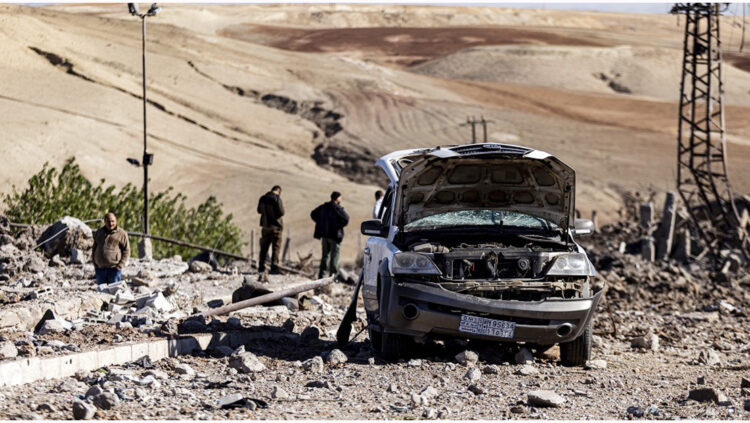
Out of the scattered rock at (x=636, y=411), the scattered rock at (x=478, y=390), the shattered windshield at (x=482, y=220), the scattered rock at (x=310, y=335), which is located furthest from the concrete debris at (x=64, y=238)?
the scattered rock at (x=636, y=411)

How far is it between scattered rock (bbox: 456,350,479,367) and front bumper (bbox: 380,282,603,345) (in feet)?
1.30

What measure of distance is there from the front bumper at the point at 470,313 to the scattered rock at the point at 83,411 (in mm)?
3925

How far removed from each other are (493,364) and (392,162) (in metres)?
2.45

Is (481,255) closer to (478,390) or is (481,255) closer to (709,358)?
(478,390)

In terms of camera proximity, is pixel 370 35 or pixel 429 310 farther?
pixel 370 35

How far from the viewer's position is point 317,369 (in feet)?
37.6

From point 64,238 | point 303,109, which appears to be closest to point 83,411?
point 64,238

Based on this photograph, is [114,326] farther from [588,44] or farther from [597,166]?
[588,44]

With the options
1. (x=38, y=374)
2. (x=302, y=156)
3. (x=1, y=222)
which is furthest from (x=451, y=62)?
(x=38, y=374)

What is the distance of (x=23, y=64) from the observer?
228 ft

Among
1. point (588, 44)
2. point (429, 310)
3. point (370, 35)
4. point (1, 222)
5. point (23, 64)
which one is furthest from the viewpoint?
point (370, 35)

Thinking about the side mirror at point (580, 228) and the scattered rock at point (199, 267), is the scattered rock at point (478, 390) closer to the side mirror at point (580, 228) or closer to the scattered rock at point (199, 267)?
the side mirror at point (580, 228)

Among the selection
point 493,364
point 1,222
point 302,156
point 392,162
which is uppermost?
point 392,162

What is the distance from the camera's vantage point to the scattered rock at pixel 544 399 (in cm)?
948
